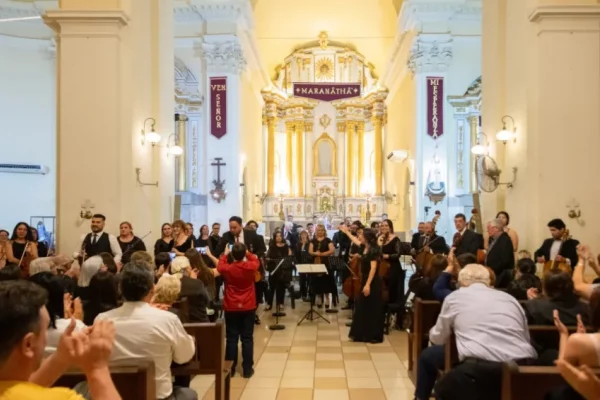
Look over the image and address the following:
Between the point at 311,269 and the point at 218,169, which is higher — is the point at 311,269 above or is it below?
below

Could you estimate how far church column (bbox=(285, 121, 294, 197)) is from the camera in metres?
29.2

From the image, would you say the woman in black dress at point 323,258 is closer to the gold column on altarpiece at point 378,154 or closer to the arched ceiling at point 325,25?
the arched ceiling at point 325,25

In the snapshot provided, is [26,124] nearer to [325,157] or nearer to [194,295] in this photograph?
[194,295]

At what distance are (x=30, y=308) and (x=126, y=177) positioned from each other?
6828mm

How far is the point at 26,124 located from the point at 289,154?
49.0ft

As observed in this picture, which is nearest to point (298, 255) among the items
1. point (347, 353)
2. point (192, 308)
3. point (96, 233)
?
point (347, 353)

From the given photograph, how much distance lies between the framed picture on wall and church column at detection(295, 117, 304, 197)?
1465 centimetres

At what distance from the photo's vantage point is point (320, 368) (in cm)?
719

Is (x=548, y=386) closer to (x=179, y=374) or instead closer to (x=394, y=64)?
(x=179, y=374)

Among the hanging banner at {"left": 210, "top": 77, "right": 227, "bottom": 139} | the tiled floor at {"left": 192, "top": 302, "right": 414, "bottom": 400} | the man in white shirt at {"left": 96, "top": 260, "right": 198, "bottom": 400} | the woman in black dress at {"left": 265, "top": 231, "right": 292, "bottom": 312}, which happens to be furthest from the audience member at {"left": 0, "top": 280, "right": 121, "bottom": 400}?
the hanging banner at {"left": 210, "top": 77, "right": 227, "bottom": 139}

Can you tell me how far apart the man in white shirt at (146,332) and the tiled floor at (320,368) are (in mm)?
2350

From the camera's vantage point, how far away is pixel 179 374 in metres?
4.91

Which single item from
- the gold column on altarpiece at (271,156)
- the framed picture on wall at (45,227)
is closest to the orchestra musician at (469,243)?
the framed picture on wall at (45,227)

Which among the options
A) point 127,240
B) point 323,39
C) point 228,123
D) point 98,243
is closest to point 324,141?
point 323,39
